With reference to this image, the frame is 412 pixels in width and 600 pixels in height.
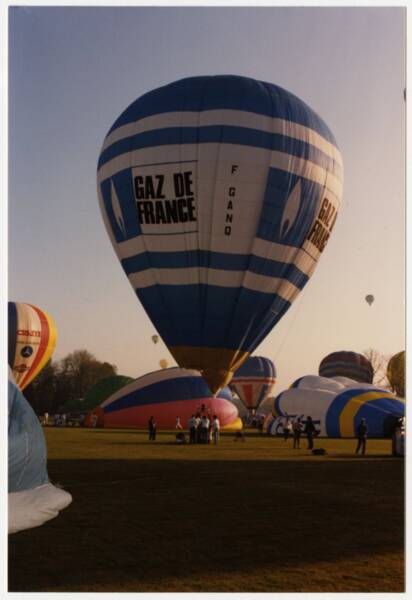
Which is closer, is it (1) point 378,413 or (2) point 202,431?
(2) point 202,431

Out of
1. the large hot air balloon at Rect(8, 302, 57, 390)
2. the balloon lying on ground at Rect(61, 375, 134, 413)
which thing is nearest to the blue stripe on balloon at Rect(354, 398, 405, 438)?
the large hot air balloon at Rect(8, 302, 57, 390)

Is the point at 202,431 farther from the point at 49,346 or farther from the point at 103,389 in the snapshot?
the point at 103,389

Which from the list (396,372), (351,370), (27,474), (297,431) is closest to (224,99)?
(297,431)

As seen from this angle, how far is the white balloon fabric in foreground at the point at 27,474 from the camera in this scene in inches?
361

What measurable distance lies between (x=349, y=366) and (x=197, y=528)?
194 ft

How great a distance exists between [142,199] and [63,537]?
15935 millimetres

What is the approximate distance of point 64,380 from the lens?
306ft

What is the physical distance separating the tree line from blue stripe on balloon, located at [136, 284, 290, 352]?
60166 millimetres

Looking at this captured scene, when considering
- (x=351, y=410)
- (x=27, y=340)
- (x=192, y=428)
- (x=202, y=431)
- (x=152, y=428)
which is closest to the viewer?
(x=192, y=428)

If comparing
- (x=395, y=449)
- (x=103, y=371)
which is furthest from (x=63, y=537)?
(x=103, y=371)

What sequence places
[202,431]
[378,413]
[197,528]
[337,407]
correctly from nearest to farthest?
1. [197,528]
2. [202,431]
3. [378,413]
4. [337,407]

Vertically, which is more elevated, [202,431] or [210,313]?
[210,313]

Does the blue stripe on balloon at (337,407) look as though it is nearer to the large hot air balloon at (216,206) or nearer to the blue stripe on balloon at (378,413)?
the blue stripe on balloon at (378,413)

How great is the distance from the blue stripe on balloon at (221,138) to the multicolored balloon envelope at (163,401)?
19.4 m
